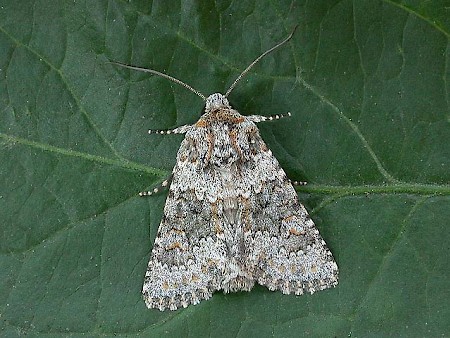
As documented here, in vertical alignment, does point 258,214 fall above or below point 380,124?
below

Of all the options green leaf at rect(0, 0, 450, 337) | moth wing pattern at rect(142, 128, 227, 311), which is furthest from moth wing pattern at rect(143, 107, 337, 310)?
green leaf at rect(0, 0, 450, 337)

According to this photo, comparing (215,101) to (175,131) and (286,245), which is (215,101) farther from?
(286,245)

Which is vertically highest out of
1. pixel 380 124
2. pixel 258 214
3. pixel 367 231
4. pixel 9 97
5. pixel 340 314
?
pixel 9 97

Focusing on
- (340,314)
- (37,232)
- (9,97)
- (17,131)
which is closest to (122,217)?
(37,232)

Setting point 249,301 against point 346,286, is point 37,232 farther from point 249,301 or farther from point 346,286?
point 346,286

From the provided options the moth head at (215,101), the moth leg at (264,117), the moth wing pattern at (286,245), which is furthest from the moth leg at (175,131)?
the moth wing pattern at (286,245)

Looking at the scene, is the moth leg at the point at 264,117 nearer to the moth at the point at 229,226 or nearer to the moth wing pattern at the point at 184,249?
the moth at the point at 229,226

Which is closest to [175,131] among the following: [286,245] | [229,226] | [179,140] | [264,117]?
[179,140]
